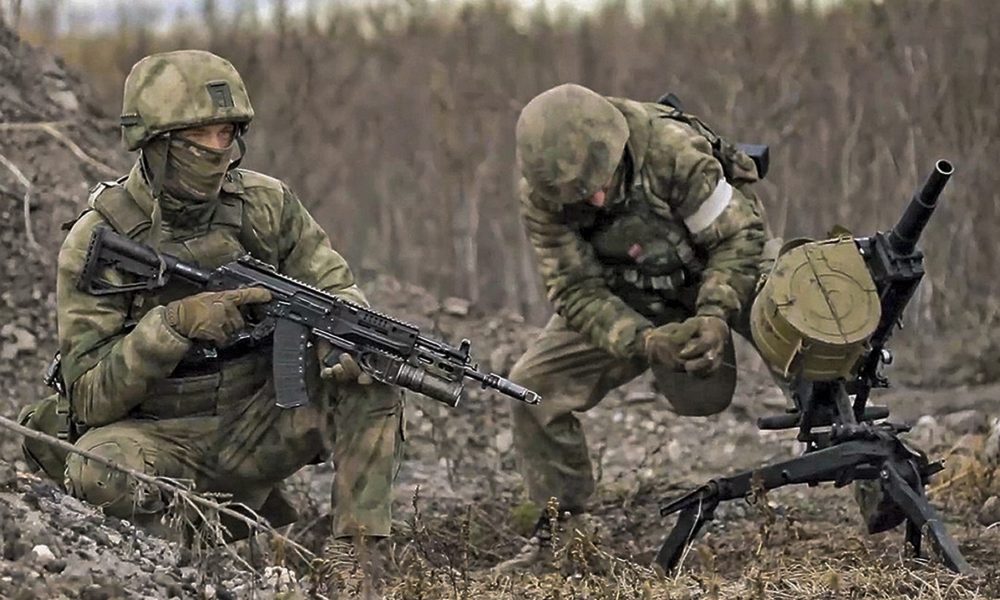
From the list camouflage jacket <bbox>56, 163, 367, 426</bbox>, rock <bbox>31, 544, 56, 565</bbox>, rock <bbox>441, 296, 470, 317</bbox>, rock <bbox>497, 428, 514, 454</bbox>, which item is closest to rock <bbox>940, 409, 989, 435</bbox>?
rock <bbox>497, 428, 514, 454</bbox>

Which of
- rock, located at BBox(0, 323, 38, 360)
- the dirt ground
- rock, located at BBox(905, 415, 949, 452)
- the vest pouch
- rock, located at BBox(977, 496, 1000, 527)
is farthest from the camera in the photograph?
rock, located at BBox(0, 323, 38, 360)

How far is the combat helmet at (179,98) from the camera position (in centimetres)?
543

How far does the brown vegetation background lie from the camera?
584 inches

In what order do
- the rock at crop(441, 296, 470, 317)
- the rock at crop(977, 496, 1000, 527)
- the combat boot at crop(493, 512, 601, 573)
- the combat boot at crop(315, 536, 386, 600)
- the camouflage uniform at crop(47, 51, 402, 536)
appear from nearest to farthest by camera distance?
the combat boot at crop(315, 536, 386, 600)
the camouflage uniform at crop(47, 51, 402, 536)
the combat boot at crop(493, 512, 601, 573)
the rock at crop(977, 496, 1000, 527)
the rock at crop(441, 296, 470, 317)

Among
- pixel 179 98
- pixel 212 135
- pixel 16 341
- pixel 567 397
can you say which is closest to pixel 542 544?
pixel 567 397

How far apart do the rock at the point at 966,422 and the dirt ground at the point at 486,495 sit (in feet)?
0.10

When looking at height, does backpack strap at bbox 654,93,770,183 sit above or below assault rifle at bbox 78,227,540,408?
above

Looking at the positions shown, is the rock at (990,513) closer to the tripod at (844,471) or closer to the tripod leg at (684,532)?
the tripod at (844,471)

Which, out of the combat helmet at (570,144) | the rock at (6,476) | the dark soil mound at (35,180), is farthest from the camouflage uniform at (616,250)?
the dark soil mound at (35,180)

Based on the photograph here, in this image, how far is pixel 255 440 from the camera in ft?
18.5

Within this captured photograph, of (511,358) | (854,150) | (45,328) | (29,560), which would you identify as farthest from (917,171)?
(29,560)

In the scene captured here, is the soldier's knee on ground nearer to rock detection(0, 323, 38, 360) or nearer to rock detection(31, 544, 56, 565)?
rock detection(31, 544, 56, 565)

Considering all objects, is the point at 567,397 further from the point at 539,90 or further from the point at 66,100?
the point at 539,90

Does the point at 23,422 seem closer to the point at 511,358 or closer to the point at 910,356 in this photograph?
the point at 511,358
